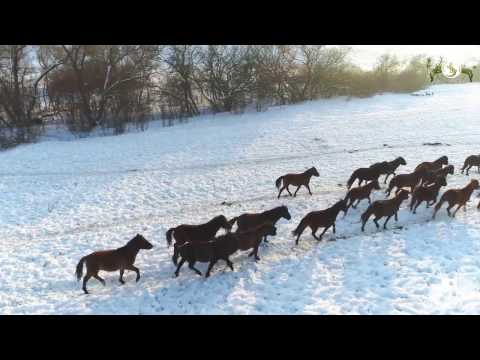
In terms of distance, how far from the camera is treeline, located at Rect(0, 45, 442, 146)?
3550 centimetres

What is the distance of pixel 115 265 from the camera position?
8.63 m

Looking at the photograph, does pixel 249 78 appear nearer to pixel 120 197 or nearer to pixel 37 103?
pixel 37 103

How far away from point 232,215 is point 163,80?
105ft

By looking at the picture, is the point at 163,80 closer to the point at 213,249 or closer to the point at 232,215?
the point at 232,215

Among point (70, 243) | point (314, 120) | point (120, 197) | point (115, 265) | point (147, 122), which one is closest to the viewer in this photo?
point (115, 265)

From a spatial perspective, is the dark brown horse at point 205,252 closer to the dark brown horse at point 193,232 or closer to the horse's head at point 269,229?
the dark brown horse at point 193,232

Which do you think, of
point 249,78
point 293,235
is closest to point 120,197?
point 293,235

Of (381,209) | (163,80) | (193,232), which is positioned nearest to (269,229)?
(193,232)

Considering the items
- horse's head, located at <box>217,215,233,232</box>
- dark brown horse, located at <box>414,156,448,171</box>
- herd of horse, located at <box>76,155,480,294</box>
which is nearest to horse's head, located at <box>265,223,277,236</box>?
herd of horse, located at <box>76,155,480,294</box>

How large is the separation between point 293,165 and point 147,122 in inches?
857

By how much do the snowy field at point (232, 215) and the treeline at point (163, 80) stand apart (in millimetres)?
9012

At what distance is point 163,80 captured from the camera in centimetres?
4066

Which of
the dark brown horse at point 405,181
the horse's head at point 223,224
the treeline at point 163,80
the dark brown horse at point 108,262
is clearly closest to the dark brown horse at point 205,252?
the dark brown horse at point 108,262

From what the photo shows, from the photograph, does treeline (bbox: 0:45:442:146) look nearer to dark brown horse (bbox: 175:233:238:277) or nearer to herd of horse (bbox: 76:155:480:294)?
herd of horse (bbox: 76:155:480:294)
